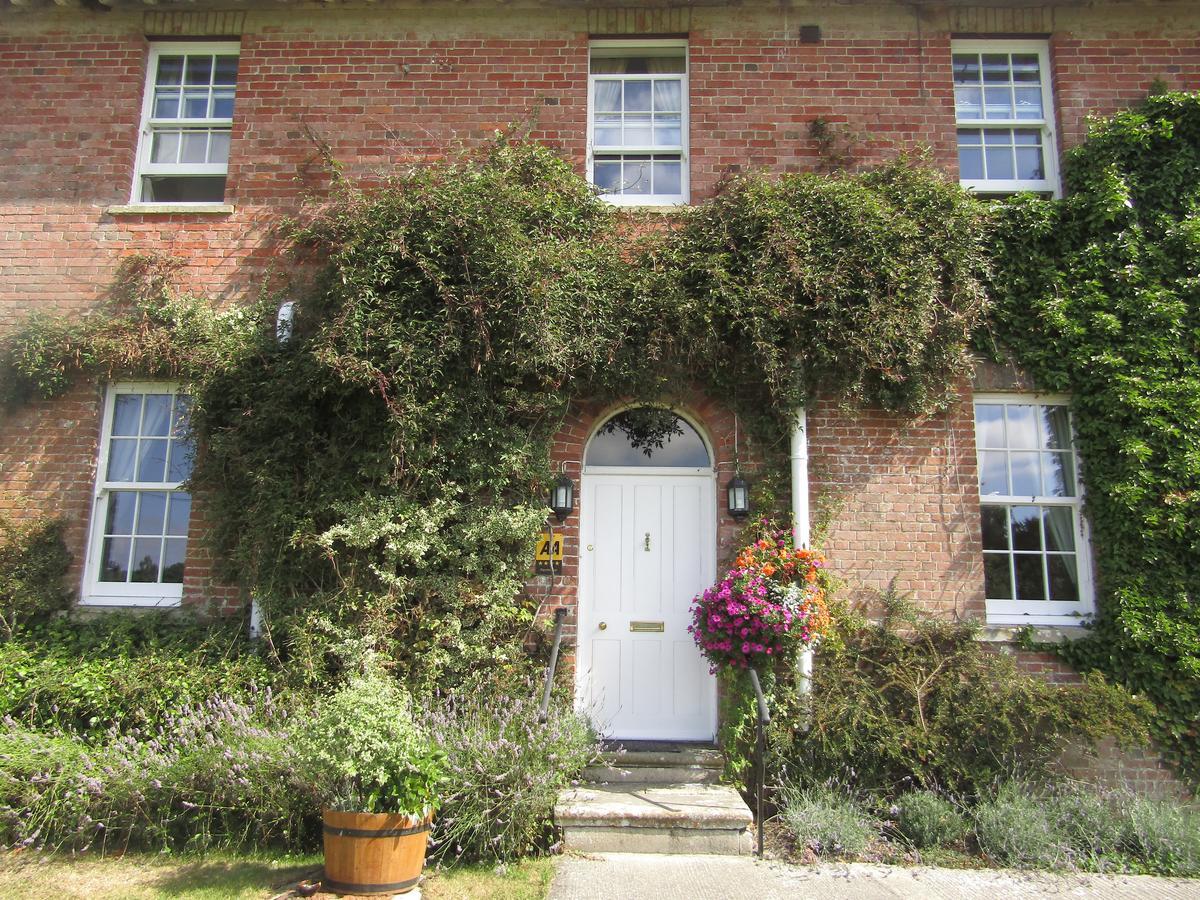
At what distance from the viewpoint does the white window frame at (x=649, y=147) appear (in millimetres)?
7602

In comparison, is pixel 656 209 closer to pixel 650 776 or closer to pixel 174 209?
pixel 174 209

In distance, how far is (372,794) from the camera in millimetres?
4473

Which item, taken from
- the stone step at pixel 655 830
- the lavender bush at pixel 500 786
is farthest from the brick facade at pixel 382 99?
the stone step at pixel 655 830

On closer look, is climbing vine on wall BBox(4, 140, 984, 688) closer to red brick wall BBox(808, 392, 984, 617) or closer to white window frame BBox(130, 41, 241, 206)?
red brick wall BBox(808, 392, 984, 617)

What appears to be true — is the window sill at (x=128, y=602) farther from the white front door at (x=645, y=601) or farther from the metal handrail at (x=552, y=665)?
the white front door at (x=645, y=601)

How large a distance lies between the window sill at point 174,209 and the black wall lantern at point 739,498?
5391 mm

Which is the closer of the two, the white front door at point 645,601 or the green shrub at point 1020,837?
the green shrub at point 1020,837

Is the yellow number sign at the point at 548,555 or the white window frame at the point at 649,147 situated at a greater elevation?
the white window frame at the point at 649,147

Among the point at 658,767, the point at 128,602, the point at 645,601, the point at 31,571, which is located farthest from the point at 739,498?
the point at 31,571

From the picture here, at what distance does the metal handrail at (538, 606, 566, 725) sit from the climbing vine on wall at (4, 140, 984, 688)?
263 millimetres

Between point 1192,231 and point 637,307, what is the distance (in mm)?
4705

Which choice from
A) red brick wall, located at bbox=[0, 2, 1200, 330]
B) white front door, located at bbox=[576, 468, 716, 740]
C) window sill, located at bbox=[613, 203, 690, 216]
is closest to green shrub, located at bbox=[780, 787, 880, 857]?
white front door, located at bbox=[576, 468, 716, 740]

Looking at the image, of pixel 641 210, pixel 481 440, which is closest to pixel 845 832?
pixel 481 440

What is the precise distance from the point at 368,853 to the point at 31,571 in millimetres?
4486
